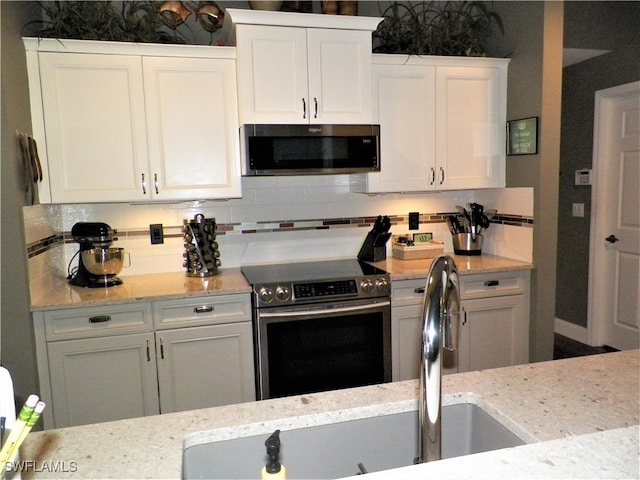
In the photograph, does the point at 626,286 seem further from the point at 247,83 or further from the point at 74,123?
the point at 74,123

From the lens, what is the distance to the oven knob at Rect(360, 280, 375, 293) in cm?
271

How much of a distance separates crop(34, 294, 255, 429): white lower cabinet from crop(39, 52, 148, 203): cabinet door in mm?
675

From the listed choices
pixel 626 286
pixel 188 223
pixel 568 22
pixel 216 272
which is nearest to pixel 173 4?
pixel 188 223

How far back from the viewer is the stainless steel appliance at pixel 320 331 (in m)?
2.59

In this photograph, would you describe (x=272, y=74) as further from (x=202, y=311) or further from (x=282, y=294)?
(x=202, y=311)

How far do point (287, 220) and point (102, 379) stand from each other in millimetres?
1458

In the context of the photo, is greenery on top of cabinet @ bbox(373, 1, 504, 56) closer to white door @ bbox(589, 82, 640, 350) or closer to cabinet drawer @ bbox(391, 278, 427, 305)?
white door @ bbox(589, 82, 640, 350)

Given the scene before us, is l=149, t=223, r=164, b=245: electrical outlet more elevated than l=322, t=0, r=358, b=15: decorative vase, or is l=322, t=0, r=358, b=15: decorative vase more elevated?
l=322, t=0, r=358, b=15: decorative vase

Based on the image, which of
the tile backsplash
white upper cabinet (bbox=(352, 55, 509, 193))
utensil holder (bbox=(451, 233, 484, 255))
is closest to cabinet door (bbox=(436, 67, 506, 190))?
white upper cabinet (bbox=(352, 55, 509, 193))

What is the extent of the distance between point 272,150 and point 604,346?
10.7ft

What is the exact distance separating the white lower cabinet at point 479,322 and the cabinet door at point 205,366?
2.82 ft

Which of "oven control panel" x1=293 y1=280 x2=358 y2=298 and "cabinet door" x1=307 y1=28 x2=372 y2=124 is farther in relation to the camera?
"cabinet door" x1=307 y1=28 x2=372 y2=124

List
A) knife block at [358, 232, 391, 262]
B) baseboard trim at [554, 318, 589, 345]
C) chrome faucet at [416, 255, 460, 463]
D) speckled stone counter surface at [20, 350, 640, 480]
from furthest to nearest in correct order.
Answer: baseboard trim at [554, 318, 589, 345]
knife block at [358, 232, 391, 262]
chrome faucet at [416, 255, 460, 463]
speckled stone counter surface at [20, 350, 640, 480]

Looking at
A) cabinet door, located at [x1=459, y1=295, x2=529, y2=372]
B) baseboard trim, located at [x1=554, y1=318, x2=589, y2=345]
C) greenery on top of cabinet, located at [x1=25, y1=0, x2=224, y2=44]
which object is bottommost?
baseboard trim, located at [x1=554, y1=318, x2=589, y2=345]
